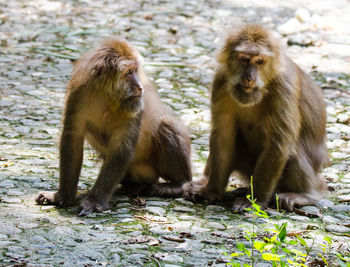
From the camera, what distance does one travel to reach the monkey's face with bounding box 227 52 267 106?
20.3ft

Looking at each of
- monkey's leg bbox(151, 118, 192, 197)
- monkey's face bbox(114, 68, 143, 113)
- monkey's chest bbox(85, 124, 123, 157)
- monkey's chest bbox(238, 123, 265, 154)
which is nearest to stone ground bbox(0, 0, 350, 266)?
monkey's leg bbox(151, 118, 192, 197)

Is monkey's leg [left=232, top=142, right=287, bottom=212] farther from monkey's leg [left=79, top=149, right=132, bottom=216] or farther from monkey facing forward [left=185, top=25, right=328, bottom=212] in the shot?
monkey's leg [left=79, top=149, right=132, bottom=216]

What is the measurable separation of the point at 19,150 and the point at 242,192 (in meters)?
2.75

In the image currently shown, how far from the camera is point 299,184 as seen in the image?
266 inches

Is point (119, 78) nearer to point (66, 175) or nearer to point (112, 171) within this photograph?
point (112, 171)

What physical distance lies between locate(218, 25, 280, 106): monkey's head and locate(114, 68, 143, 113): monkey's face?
0.94m

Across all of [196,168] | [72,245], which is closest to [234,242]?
[72,245]

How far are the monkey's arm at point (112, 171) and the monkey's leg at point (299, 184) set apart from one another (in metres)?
1.68

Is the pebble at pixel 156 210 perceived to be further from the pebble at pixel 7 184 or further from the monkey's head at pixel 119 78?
the pebble at pixel 7 184

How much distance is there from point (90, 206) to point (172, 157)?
121cm

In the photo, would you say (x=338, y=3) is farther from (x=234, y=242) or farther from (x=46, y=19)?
(x=234, y=242)

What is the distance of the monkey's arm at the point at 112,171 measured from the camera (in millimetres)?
6102

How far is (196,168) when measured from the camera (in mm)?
7750

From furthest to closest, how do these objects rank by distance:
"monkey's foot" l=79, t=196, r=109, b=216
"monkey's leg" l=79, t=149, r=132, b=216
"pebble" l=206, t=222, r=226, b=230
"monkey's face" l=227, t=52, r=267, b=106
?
"monkey's face" l=227, t=52, r=267, b=106
"monkey's leg" l=79, t=149, r=132, b=216
"monkey's foot" l=79, t=196, r=109, b=216
"pebble" l=206, t=222, r=226, b=230
